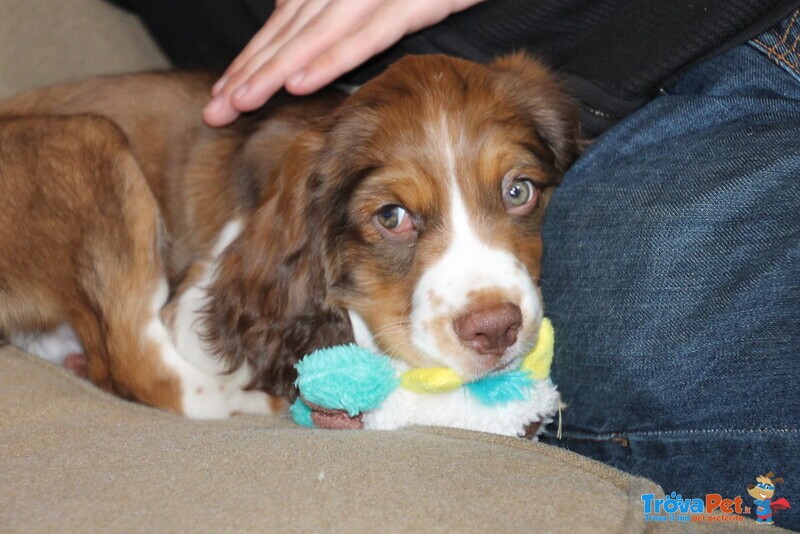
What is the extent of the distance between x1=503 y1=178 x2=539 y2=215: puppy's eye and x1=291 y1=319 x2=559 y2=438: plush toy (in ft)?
1.48

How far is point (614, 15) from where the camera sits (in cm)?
279

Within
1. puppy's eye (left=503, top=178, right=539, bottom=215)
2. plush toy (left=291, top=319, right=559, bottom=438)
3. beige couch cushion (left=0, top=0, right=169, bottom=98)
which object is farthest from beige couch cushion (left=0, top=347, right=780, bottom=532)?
beige couch cushion (left=0, top=0, right=169, bottom=98)

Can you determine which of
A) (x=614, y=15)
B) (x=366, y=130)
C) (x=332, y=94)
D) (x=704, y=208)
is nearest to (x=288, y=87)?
(x=332, y=94)

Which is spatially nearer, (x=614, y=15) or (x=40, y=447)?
(x=40, y=447)

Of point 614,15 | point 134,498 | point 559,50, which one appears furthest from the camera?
point 559,50

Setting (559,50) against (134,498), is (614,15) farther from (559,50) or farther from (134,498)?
(134,498)

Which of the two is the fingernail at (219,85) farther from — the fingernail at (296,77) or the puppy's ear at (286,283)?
the puppy's ear at (286,283)

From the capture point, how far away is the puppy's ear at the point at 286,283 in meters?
2.57

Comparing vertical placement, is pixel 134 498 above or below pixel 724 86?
below

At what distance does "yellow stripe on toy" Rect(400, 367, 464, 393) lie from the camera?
2277 millimetres

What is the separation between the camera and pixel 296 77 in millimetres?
2879

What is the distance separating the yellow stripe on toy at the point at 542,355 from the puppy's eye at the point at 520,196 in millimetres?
342

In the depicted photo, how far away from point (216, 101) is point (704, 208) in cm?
170

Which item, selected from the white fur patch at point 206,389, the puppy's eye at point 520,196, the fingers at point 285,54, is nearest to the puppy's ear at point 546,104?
the puppy's eye at point 520,196
